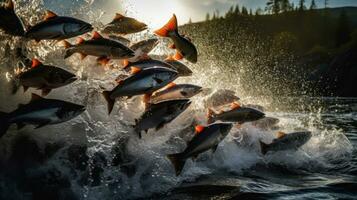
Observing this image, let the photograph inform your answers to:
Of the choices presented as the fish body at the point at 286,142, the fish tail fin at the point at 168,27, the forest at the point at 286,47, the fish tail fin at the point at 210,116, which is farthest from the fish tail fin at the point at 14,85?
the forest at the point at 286,47

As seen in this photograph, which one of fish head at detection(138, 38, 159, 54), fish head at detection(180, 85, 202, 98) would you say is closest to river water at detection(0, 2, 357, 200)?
fish head at detection(138, 38, 159, 54)

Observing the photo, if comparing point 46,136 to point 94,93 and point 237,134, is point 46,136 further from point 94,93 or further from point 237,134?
point 237,134

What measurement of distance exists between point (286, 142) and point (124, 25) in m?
4.32

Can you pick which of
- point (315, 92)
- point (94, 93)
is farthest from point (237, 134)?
point (315, 92)

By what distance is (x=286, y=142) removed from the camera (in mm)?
9195

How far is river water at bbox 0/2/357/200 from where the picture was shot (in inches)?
257

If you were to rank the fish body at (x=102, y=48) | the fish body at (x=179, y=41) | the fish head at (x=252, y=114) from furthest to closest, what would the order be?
the fish head at (x=252, y=114)
the fish body at (x=179, y=41)
the fish body at (x=102, y=48)

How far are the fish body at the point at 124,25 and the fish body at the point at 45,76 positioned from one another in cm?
223

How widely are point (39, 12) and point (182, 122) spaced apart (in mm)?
4011

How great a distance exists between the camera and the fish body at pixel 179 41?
22.2ft

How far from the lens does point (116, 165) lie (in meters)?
7.25

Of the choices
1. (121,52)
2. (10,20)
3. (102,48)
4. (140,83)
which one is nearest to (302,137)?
(121,52)

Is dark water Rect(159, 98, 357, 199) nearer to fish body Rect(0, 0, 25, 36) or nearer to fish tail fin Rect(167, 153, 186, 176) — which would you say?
fish tail fin Rect(167, 153, 186, 176)

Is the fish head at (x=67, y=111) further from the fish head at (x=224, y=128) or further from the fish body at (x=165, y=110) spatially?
the fish head at (x=224, y=128)
